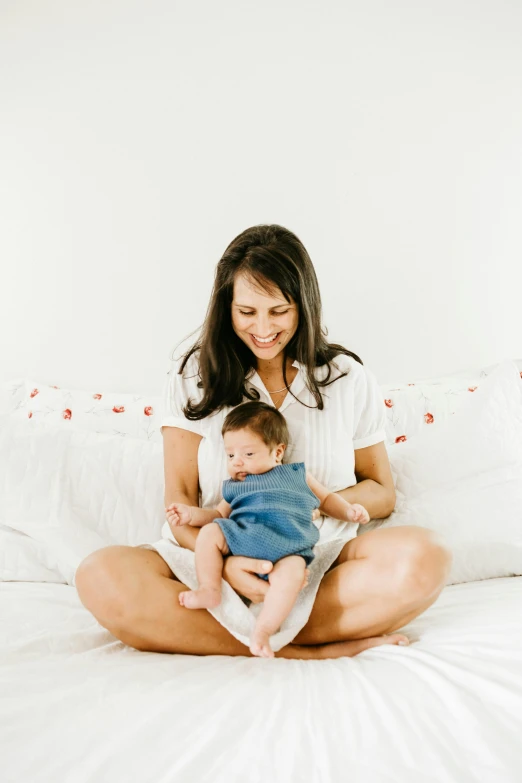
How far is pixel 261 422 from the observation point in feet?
4.20

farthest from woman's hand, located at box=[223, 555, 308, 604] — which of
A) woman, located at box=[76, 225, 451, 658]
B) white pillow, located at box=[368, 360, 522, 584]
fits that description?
white pillow, located at box=[368, 360, 522, 584]

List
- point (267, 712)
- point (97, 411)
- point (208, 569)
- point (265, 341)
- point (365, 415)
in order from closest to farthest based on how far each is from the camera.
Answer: point (267, 712) < point (208, 569) < point (265, 341) < point (365, 415) < point (97, 411)

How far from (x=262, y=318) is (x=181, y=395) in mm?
272

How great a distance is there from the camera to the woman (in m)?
1.14

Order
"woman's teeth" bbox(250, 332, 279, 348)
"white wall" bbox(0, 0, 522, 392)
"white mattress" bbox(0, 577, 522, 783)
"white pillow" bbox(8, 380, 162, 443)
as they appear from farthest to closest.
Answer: "white wall" bbox(0, 0, 522, 392), "white pillow" bbox(8, 380, 162, 443), "woman's teeth" bbox(250, 332, 279, 348), "white mattress" bbox(0, 577, 522, 783)

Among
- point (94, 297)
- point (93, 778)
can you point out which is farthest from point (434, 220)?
point (93, 778)

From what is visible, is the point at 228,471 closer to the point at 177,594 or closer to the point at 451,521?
the point at 177,594

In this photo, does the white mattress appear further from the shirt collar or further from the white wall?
the white wall

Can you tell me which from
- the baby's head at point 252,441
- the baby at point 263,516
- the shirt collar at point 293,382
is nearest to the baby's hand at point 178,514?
the baby at point 263,516

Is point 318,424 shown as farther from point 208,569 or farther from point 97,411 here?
point 97,411

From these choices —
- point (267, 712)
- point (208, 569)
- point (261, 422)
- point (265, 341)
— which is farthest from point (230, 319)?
point (267, 712)

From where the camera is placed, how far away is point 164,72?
85.7 inches

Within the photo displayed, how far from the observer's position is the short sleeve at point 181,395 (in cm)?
145

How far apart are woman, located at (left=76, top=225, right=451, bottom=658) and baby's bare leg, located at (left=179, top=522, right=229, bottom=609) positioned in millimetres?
27
